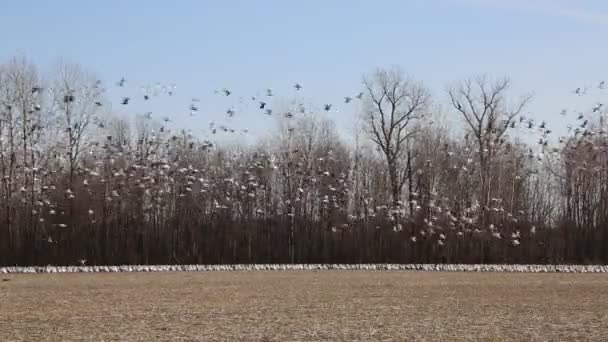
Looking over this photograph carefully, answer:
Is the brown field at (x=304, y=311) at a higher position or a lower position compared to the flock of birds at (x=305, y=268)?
lower

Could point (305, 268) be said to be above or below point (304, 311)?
above

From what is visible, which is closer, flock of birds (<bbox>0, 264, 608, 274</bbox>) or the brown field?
the brown field

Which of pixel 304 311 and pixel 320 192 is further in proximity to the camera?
pixel 320 192

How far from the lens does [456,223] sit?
37156 millimetres

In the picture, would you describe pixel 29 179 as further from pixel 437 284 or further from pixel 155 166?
pixel 437 284

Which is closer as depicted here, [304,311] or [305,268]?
[304,311]

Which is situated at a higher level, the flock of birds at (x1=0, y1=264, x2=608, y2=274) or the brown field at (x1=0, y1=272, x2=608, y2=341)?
the flock of birds at (x1=0, y1=264, x2=608, y2=274)

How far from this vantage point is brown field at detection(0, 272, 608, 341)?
436 inches

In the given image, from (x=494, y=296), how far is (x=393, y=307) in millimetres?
3499

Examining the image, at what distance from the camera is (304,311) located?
45.5 ft

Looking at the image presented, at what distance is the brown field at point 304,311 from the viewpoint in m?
11.1

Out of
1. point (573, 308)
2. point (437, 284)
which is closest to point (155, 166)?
point (437, 284)

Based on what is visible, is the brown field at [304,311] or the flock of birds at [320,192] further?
the flock of birds at [320,192]

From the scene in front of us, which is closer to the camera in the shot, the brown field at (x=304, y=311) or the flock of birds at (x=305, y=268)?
the brown field at (x=304, y=311)
